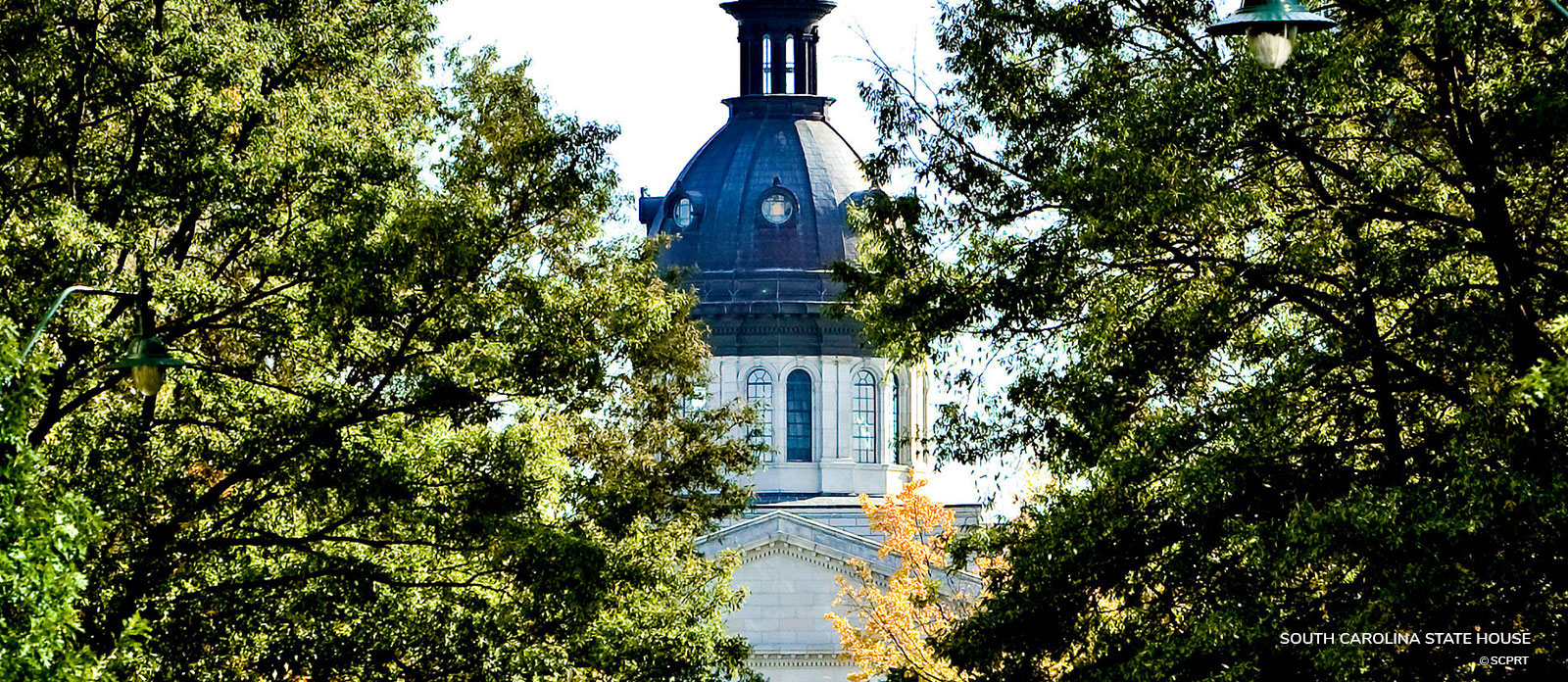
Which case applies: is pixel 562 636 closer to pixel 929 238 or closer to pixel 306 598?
pixel 306 598

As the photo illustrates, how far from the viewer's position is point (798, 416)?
265 feet

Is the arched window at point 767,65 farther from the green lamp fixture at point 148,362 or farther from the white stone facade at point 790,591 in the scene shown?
the green lamp fixture at point 148,362

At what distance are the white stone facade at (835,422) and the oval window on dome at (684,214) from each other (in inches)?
200

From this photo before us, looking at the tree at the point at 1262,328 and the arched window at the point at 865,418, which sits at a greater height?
the arched window at the point at 865,418

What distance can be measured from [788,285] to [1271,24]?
67.5 metres

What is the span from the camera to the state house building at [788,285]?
80.1 metres

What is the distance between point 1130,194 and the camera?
1808 centimetres

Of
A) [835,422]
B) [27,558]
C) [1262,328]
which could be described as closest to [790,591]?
[835,422]

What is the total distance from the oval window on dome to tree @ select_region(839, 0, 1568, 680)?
61263 mm

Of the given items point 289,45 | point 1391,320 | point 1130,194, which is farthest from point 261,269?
point 1391,320

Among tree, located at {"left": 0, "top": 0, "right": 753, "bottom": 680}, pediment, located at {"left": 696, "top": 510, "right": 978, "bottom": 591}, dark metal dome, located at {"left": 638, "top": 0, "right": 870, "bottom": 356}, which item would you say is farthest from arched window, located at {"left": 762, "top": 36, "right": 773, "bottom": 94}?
tree, located at {"left": 0, "top": 0, "right": 753, "bottom": 680}

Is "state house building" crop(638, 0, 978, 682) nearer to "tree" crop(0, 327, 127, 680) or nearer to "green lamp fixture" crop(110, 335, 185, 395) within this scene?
"green lamp fixture" crop(110, 335, 185, 395)

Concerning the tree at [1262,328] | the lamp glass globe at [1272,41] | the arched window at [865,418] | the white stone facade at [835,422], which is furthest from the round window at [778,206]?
the lamp glass globe at [1272,41]

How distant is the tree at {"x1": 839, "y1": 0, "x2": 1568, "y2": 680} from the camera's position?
16.2 m
